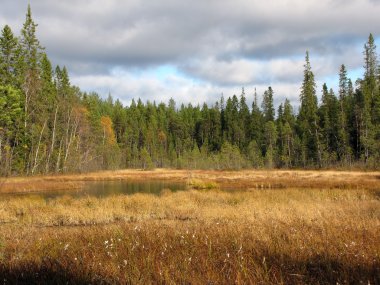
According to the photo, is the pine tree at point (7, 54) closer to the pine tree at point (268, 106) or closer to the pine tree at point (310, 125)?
the pine tree at point (310, 125)

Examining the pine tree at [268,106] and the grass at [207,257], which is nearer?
the grass at [207,257]

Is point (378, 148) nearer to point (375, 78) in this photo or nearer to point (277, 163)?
point (375, 78)

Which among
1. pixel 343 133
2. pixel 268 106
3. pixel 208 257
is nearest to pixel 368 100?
pixel 343 133

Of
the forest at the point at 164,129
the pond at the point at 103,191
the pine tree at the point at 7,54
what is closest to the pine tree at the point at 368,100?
the forest at the point at 164,129

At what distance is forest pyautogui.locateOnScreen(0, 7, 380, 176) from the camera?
142 feet

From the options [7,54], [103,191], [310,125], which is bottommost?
[103,191]

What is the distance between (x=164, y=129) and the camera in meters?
117

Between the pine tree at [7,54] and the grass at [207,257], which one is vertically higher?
the pine tree at [7,54]

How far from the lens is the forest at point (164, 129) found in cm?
4328

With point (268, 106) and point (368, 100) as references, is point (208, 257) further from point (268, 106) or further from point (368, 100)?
point (268, 106)

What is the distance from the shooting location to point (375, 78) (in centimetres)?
6544

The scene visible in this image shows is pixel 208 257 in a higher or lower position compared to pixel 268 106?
lower

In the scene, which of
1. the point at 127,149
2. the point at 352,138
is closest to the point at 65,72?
the point at 127,149

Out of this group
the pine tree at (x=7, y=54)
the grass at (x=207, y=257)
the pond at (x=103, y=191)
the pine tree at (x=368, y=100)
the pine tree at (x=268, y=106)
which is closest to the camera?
A: the grass at (x=207, y=257)
